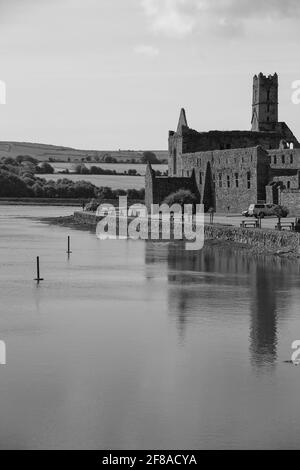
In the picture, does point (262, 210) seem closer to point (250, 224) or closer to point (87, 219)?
point (250, 224)

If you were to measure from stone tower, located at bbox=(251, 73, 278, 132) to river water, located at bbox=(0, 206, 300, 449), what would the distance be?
5248 centimetres

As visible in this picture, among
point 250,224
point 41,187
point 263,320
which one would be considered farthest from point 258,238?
point 41,187

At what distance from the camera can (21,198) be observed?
166 meters

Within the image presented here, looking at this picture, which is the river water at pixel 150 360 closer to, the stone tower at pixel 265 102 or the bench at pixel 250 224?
the bench at pixel 250 224

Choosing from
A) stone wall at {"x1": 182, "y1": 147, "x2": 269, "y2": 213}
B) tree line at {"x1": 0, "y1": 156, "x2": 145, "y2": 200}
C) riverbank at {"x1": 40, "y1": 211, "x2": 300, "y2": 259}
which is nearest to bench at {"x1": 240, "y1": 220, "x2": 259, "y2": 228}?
riverbank at {"x1": 40, "y1": 211, "x2": 300, "y2": 259}

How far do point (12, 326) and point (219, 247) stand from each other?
2704 centimetres

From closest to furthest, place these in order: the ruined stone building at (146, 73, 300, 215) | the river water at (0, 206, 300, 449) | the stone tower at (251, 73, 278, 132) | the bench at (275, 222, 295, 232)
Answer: the river water at (0, 206, 300, 449), the bench at (275, 222, 295, 232), the ruined stone building at (146, 73, 300, 215), the stone tower at (251, 73, 278, 132)

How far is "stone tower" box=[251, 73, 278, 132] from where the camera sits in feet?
300

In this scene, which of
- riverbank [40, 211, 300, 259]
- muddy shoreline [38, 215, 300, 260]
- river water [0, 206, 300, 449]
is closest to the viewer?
river water [0, 206, 300, 449]

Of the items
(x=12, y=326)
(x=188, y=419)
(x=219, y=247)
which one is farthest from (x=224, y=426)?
(x=219, y=247)

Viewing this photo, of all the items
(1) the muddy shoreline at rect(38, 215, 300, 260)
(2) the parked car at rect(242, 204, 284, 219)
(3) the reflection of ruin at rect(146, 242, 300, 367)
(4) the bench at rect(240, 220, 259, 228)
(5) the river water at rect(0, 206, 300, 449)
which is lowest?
(5) the river water at rect(0, 206, 300, 449)

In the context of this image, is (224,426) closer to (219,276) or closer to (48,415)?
(48,415)

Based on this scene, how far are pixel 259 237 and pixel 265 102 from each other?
145ft

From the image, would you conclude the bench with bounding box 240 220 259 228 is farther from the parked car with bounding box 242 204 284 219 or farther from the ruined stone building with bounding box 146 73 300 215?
the ruined stone building with bounding box 146 73 300 215
